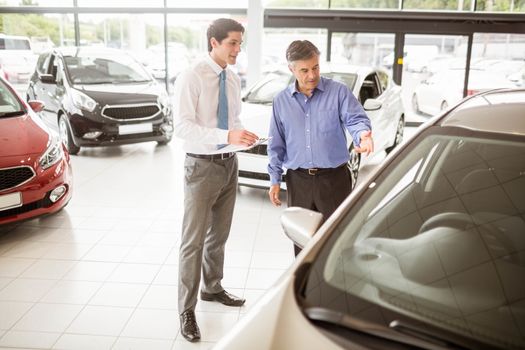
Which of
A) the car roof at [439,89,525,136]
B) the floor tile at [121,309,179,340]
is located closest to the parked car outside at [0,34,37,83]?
the floor tile at [121,309,179,340]

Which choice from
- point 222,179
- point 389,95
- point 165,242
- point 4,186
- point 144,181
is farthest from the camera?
point 389,95

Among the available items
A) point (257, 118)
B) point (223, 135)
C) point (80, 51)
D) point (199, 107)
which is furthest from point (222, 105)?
point (80, 51)

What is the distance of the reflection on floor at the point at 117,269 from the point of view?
117 inches

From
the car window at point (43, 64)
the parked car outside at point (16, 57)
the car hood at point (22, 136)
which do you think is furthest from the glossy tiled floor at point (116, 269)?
the parked car outside at point (16, 57)

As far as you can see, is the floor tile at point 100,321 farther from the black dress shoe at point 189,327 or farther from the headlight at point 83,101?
the headlight at point 83,101

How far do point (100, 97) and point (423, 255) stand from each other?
654 cm

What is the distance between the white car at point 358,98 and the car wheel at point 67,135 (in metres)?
2.78

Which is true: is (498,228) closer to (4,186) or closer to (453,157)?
(453,157)

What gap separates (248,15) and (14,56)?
5273mm

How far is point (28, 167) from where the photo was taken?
4227mm

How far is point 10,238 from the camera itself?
442cm

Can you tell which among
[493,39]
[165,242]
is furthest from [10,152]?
[493,39]

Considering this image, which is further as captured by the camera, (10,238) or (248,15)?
(248,15)

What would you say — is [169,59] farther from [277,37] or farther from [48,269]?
[48,269]
